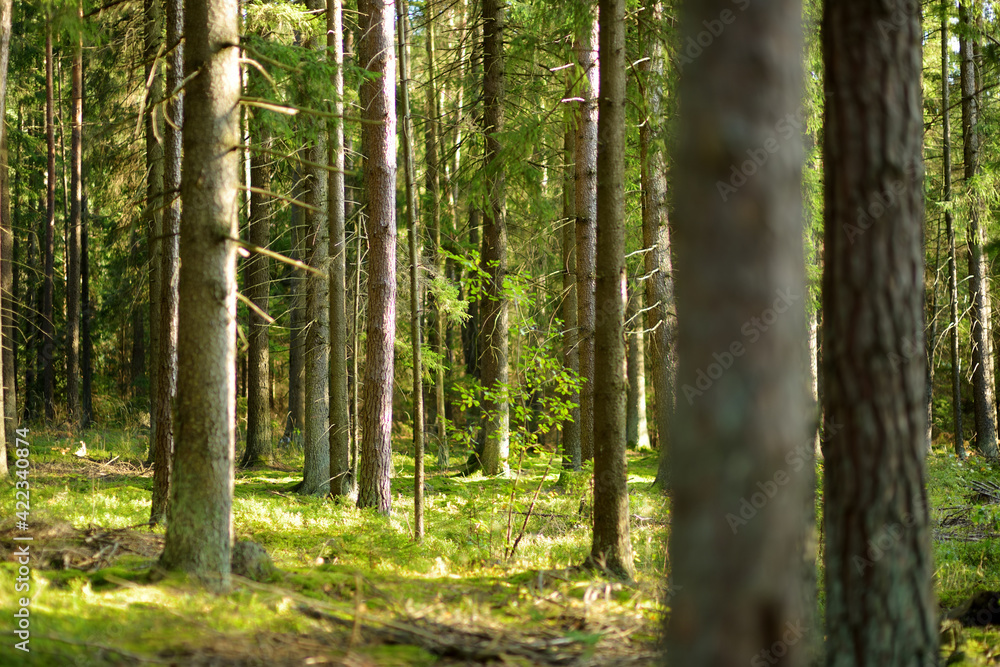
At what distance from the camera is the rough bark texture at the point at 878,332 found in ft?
12.0

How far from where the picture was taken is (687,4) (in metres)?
2.87

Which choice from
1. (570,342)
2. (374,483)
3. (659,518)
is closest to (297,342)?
(570,342)

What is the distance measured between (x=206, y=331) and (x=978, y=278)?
20124 millimetres

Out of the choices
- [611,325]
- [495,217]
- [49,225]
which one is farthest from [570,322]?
[49,225]

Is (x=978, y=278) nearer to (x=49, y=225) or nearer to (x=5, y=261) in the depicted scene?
(x=5, y=261)

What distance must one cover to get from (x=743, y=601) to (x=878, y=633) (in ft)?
5.87

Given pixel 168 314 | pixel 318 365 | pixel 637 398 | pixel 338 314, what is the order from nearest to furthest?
pixel 168 314 → pixel 338 314 → pixel 318 365 → pixel 637 398

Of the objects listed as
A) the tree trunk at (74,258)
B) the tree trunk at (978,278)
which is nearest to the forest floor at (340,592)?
the tree trunk at (978,278)

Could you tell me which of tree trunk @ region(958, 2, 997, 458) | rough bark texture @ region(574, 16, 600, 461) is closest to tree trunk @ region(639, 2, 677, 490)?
rough bark texture @ region(574, 16, 600, 461)

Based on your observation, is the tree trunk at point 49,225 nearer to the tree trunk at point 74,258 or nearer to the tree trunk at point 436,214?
the tree trunk at point 74,258
